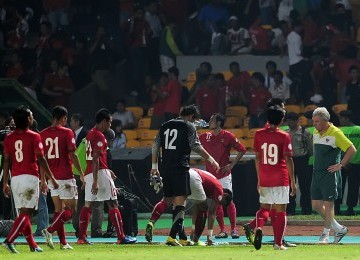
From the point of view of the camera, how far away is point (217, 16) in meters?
39.1

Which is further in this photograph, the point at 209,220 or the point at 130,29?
the point at 130,29

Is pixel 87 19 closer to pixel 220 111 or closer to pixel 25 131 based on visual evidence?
pixel 220 111

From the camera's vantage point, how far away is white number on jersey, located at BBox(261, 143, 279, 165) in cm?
2197

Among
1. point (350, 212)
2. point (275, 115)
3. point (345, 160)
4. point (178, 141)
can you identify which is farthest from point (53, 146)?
point (350, 212)

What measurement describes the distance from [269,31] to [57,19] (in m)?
5.97

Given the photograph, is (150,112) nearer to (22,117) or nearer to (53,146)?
(53,146)

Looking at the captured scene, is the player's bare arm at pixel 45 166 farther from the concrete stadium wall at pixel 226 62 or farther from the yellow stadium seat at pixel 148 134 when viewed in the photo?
the concrete stadium wall at pixel 226 62

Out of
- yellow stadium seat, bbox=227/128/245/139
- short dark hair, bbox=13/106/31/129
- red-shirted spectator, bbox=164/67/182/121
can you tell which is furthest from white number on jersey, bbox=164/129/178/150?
red-shirted spectator, bbox=164/67/182/121

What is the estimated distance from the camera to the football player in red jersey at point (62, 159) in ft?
74.5

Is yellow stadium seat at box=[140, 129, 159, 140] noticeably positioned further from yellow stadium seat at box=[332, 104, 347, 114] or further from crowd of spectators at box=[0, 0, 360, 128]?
yellow stadium seat at box=[332, 104, 347, 114]

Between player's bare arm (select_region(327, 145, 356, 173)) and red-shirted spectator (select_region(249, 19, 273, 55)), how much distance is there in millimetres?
14069

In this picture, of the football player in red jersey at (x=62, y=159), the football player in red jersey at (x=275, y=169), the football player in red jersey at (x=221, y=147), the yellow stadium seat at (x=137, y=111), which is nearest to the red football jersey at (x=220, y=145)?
the football player in red jersey at (x=221, y=147)

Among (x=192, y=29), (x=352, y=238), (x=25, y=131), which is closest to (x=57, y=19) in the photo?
(x=192, y=29)

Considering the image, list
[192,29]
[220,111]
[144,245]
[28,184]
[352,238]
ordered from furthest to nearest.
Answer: [192,29], [220,111], [352,238], [144,245], [28,184]
